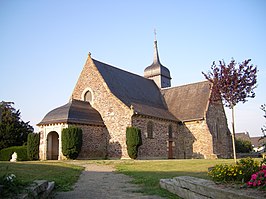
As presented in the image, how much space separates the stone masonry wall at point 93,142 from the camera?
22778 mm

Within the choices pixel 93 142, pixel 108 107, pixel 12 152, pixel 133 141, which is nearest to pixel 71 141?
pixel 93 142

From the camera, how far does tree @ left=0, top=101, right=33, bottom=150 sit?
28.5 m

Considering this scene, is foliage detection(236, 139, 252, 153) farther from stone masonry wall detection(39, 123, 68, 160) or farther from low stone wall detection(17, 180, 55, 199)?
low stone wall detection(17, 180, 55, 199)

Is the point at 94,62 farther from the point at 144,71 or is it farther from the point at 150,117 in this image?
the point at 144,71

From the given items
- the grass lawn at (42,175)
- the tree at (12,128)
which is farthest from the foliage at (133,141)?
the tree at (12,128)

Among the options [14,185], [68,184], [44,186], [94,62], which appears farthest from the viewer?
[94,62]

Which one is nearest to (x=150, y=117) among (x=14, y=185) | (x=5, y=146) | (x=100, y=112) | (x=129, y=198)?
(x=100, y=112)

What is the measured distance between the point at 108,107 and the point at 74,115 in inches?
137

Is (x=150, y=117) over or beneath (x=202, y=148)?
over

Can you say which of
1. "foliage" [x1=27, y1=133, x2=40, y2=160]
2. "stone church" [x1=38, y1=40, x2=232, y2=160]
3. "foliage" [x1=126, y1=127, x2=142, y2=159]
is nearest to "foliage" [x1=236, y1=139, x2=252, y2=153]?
"stone church" [x1=38, y1=40, x2=232, y2=160]

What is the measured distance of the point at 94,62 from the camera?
1051 inches

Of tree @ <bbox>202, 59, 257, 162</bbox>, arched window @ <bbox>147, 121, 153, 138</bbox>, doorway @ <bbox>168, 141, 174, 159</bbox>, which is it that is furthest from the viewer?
doorway @ <bbox>168, 141, 174, 159</bbox>

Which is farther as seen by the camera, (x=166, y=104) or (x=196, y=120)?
(x=166, y=104)

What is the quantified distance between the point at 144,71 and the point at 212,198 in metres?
35.1
